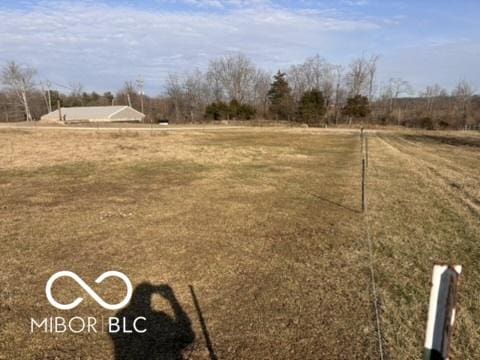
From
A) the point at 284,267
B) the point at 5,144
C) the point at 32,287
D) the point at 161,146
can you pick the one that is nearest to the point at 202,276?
the point at 284,267

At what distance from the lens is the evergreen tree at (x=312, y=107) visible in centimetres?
5200

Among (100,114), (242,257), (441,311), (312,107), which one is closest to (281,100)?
(312,107)

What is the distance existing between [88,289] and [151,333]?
1244 millimetres

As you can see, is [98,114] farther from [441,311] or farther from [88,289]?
[441,311]

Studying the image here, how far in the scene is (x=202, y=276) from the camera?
432 cm

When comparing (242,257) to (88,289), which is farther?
(242,257)

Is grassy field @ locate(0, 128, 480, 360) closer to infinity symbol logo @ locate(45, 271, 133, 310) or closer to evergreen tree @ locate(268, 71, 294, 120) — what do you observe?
infinity symbol logo @ locate(45, 271, 133, 310)

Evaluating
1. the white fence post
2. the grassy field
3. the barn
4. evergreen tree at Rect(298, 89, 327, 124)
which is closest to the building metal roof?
the barn

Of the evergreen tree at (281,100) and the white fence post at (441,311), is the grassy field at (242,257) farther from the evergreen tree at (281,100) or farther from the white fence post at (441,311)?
the evergreen tree at (281,100)

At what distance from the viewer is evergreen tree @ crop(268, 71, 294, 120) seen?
191ft

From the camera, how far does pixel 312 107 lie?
2046 inches

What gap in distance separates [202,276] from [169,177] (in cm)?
713

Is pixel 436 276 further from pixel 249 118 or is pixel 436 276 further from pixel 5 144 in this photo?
pixel 249 118

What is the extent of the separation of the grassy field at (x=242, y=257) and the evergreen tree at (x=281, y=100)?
48.9 meters
